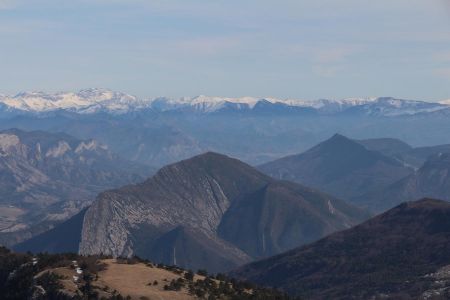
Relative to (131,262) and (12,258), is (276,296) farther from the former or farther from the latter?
(12,258)

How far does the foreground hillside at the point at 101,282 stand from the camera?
428 ft

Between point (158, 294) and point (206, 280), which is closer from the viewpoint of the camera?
point (158, 294)

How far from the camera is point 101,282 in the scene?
136m

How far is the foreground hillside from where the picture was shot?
130 metres

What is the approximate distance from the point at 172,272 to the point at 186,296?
17330mm

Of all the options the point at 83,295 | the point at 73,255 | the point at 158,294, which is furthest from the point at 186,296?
the point at 73,255

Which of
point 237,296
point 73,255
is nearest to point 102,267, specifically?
point 73,255

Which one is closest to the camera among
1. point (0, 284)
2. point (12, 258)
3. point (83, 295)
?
point (83, 295)

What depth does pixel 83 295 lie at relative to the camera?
129 metres

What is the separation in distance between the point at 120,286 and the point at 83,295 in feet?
24.0

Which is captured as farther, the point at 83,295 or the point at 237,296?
the point at 237,296

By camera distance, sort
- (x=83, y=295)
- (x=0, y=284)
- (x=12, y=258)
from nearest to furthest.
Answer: (x=83, y=295), (x=0, y=284), (x=12, y=258)

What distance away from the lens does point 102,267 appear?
144m

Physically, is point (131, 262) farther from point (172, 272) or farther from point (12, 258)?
point (12, 258)
